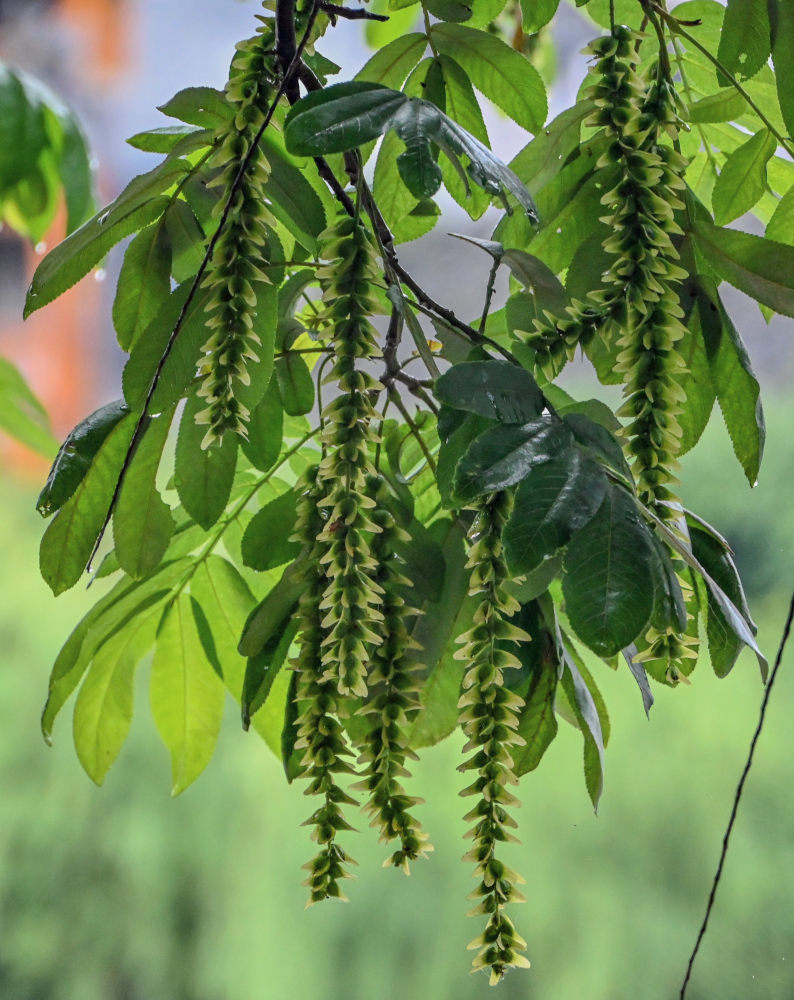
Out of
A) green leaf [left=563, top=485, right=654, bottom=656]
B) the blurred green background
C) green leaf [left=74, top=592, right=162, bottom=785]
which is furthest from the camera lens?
the blurred green background

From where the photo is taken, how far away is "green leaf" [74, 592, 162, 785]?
1.51 ft

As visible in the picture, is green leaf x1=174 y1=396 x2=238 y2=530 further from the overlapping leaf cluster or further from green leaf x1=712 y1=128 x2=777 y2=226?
green leaf x1=712 y1=128 x2=777 y2=226

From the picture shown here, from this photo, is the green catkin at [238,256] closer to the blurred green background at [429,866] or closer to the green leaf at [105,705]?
the green leaf at [105,705]

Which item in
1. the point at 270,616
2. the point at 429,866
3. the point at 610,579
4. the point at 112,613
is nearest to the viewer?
the point at 610,579

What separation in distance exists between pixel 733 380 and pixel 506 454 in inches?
5.6

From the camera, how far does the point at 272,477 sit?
0.49m

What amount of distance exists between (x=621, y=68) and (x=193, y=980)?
3.09 ft

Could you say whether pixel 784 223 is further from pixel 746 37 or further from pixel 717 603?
pixel 717 603

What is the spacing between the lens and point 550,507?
25cm

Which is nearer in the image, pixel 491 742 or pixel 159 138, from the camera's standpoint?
pixel 491 742

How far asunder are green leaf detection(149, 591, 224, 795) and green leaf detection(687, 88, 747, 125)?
31cm

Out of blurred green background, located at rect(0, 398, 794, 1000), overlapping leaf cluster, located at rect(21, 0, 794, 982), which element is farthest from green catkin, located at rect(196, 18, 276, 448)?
blurred green background, located at rect(0, 398, 794, 1000)

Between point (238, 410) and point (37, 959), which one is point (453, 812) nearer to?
point (37, 959)

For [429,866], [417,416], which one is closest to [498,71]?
[417,416]
